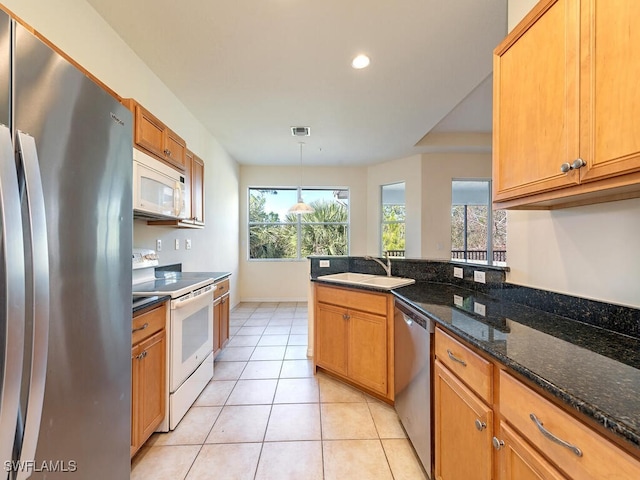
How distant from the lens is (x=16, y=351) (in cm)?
64

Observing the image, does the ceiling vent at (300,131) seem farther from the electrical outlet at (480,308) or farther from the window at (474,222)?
the electrical outlet at (480,308)

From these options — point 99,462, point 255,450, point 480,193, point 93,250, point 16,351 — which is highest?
point 480,193

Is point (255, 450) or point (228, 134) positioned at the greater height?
point (228, 134)

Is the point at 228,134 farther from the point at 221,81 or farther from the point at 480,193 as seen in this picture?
the point at 480,193

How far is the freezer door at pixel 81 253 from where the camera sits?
770mm

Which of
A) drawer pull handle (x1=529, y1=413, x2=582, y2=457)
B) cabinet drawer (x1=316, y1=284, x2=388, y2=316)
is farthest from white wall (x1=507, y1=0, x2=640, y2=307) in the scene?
cabinet drawer (x1=316, y1=284, x2=388, y2=316)

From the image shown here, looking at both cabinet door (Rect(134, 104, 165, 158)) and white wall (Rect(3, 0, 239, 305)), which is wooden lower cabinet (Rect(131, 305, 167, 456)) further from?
cabinet door (Rect(134, 104, 165, 158))

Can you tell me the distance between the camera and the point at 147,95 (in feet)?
7.80

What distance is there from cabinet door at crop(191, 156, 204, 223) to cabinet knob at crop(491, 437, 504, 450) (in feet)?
9.01

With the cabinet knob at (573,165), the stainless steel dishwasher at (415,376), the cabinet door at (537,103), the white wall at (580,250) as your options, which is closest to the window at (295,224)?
the stainless steel dishwasher at (415,376)

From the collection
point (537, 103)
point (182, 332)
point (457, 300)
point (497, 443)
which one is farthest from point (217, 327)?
point (537, 103)

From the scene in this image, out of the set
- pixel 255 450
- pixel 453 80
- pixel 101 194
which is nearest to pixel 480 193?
pixel 453 80

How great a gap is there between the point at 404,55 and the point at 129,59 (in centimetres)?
218

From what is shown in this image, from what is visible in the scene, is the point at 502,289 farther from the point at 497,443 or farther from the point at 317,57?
the point at 317,57
